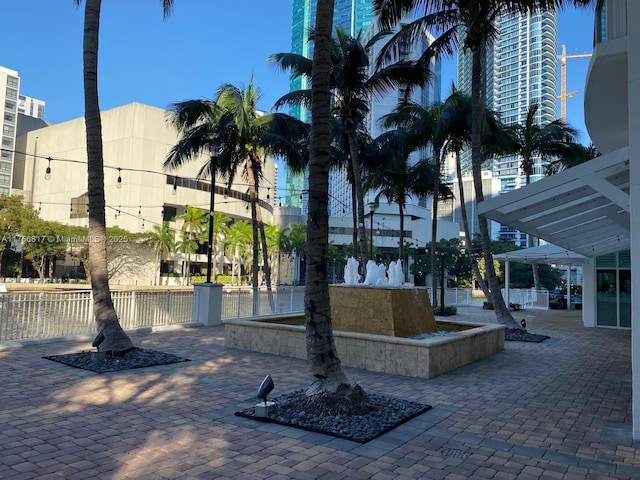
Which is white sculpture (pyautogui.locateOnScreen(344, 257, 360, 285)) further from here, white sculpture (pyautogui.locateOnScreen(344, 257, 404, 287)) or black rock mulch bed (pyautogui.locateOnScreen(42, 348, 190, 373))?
black rock mulch bed (pyautogui.locateOnScreen(42, 348, 190, 373))

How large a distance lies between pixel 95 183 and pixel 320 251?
563cm

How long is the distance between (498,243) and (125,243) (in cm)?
5134

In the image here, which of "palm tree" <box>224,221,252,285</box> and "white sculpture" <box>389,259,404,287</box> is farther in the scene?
"palm tree" <box>224,221,252,285</box>

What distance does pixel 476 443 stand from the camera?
5.21 meters

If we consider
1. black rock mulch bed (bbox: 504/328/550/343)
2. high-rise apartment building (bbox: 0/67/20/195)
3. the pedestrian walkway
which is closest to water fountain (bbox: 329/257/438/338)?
the pedestrian walkway

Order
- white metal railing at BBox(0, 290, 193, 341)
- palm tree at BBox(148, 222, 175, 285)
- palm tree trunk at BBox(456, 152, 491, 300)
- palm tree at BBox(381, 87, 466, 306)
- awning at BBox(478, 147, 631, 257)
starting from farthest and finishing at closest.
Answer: palm tree at BBox(148, 222, 175, 285) → palm tree at BBox(381, 87, 466, 306) → palm tree trunk at BBox(456, 152, 491, 300) → white metal railing at BBox(0, 290, 193, 341) → awning at BBox(478, 147, 631, 257)

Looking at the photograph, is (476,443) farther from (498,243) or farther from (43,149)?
(43,149)

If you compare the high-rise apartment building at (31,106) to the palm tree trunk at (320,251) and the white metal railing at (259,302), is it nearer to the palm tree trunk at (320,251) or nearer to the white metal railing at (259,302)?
the white metal railing at (259,302)

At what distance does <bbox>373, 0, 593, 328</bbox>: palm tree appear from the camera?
13508 millimetres

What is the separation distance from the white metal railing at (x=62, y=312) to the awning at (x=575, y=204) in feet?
31.5

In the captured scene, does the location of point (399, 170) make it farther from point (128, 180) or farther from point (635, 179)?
point (128, 180)

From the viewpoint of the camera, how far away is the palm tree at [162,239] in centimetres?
5638

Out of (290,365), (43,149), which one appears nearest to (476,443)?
(290,365)

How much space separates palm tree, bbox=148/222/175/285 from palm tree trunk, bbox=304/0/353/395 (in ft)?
174
